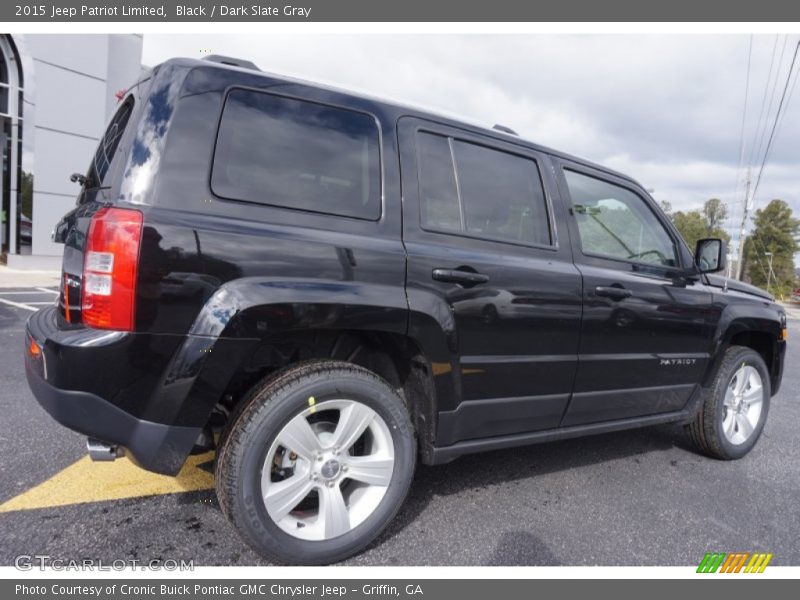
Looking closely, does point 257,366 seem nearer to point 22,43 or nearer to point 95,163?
point 95,163

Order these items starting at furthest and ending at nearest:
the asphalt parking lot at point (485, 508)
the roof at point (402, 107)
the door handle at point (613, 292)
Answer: the door handle at point (613, 292)
the asphalt parking lot at point (485, 508)
the roof at point (402, 107)

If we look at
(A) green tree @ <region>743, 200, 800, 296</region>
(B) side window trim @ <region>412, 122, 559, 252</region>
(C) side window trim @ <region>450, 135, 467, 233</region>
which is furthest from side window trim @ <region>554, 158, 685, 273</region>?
(A) green tree @ <region>743, 200, 800, 296</region>

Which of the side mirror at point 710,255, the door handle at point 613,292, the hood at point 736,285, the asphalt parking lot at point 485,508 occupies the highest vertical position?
the side mirror at point 710,255

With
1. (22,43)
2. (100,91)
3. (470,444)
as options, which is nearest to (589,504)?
(470,444)

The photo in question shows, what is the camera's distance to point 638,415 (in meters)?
3.04

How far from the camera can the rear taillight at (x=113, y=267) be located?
1.70 meters

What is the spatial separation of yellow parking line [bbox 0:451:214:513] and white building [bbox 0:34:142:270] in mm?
12594

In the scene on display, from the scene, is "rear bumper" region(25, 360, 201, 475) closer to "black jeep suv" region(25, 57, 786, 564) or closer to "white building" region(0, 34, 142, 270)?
"black jeep suv" region(25, 57, 786, 564)

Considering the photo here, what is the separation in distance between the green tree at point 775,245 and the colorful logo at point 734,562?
4222 centimetres

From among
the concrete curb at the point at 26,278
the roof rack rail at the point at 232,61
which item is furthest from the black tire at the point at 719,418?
the concrete curb at the point at 26,278

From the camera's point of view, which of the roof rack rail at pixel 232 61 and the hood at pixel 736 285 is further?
the hood at pixel 736 285

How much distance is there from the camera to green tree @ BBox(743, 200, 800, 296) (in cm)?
3722

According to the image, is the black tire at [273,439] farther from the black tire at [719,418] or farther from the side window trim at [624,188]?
the black tire at [719,418]

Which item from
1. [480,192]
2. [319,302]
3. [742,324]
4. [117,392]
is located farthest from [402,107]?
[742,324]
